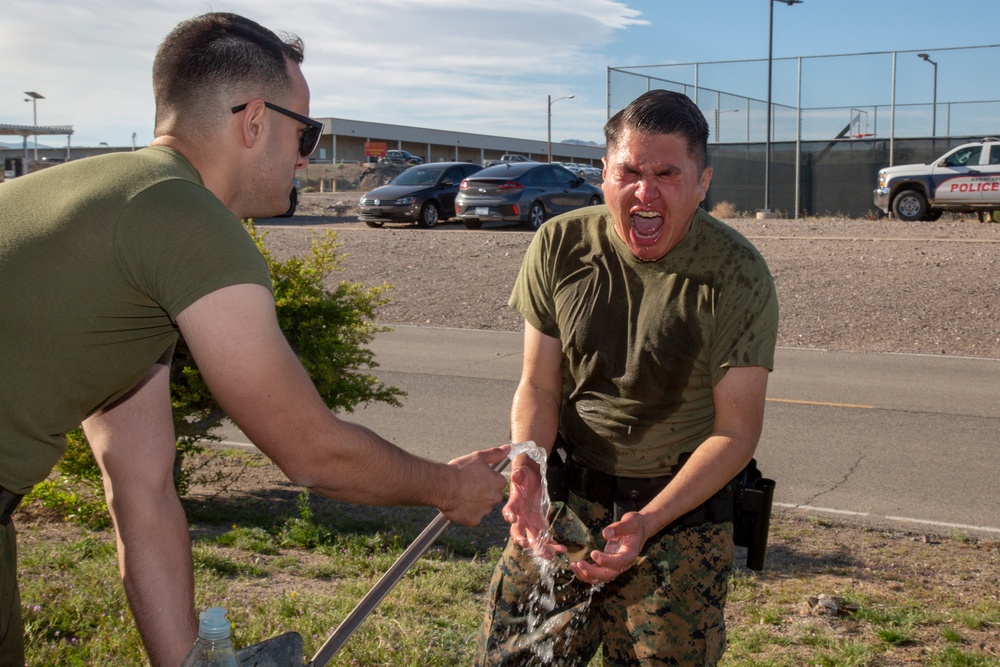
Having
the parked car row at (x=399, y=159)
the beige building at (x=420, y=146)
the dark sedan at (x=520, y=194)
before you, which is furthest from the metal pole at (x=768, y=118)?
the beige building at (x=420, y=146)

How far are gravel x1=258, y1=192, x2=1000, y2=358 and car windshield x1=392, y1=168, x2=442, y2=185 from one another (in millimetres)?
2826

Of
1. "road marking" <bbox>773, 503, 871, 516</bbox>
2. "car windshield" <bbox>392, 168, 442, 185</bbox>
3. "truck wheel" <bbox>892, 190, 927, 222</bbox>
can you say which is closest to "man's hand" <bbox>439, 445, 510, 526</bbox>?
"road marking" <bbox>773, 503, 871, 516</bbox>

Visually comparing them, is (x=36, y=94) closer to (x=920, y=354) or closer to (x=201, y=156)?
(x=920, y=354)

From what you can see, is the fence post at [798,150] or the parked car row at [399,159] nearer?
the fence post at [798,150]

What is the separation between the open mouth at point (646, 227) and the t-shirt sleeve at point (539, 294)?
34cm

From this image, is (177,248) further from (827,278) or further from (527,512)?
(827,278)

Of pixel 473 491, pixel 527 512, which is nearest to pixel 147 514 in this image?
pixel 473 491

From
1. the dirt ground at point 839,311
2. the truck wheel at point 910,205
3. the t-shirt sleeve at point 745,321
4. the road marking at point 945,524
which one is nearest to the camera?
the t-shirt sleeve at point 745,321

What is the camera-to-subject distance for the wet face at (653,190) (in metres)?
3.02

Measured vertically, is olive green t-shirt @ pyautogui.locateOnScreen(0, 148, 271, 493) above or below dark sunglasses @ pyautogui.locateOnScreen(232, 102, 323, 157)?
below

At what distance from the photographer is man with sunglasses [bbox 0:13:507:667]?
6.63 feet

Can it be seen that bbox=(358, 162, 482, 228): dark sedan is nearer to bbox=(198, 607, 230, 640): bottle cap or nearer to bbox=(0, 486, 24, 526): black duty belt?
bbox=(0, 486, 24, 526): black duty belt

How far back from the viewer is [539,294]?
3275 mm

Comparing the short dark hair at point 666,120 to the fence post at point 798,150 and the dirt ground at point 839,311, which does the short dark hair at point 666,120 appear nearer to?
the dirt ground at point 839,311
